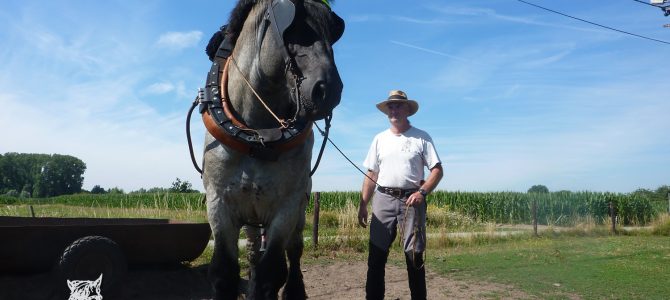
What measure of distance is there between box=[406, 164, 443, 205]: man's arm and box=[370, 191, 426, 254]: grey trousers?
12cm

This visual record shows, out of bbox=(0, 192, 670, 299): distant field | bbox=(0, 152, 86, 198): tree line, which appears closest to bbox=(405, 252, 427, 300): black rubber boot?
bbox=(0, 192, 670, 299): distant field

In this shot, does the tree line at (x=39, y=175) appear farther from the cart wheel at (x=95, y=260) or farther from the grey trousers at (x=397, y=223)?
the grey trousers at (x=397, y=223)

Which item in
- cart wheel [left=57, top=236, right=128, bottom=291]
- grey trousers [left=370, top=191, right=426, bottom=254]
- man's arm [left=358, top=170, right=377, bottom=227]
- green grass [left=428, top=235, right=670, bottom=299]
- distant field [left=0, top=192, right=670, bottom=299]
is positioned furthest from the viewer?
distant field [left=0, top=192, right=670, bottom=299]

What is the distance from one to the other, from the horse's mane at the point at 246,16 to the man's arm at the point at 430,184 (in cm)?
187

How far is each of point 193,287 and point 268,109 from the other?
13.6 ft

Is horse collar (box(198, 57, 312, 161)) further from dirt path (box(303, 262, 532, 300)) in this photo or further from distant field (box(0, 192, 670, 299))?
dirt path (box(303, 262, 532, 300))

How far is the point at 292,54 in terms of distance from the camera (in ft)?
7.57

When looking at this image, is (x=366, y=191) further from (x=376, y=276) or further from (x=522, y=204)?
(x=522, y=204)

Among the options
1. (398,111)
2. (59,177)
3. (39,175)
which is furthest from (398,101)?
(59,177)

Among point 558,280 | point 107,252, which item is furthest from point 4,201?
point 558,280

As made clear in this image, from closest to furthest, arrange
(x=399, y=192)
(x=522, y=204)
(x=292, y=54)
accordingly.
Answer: (x=292, y=54) → (x=399, y=192) → (x=522, y=204)

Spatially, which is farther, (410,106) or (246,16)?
(410,106)

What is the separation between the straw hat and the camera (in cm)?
442

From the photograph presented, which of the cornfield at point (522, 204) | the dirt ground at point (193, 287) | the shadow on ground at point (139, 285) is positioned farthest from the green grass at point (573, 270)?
the cornfield at point (522, 204)
